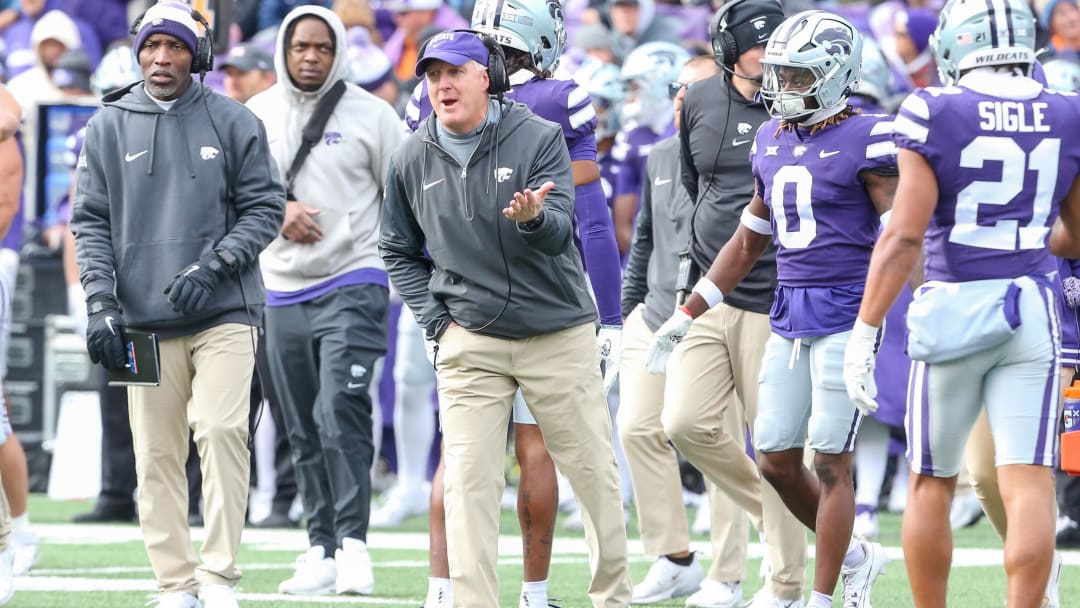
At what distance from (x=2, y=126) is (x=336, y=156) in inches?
56.0

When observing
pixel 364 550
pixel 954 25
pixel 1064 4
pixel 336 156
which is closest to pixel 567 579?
pixel 364 550

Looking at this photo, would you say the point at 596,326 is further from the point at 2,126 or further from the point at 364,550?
the point at 2,126

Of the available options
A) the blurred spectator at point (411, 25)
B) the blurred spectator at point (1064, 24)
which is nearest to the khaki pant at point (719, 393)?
the blurred spectator at point (1064, 24)

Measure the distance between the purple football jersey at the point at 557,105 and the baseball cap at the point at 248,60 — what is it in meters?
3.54

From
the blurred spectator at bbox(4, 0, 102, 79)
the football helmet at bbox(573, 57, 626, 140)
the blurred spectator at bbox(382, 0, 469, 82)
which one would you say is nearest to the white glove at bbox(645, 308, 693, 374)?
the football helmet at bbox(573, 57, 626, 140)

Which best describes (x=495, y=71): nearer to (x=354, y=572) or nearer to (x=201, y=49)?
(x=201, y=49)

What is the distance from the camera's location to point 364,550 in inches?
306

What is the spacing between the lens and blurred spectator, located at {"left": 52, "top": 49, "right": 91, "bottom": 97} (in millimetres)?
13258

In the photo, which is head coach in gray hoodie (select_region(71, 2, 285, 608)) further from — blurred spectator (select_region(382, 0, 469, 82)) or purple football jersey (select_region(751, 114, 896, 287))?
blurred spectator (select_region(382, 0, 469, 82))

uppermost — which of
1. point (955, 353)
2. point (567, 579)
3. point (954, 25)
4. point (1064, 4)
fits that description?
point (1064, 4)

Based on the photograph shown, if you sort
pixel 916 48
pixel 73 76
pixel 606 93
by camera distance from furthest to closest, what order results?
pixel 73 76 < pixel 916 48 < pixel 606 93

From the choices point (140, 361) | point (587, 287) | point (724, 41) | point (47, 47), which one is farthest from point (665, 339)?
point (47, 47)

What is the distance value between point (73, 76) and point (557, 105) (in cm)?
746

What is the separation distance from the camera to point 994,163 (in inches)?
207
